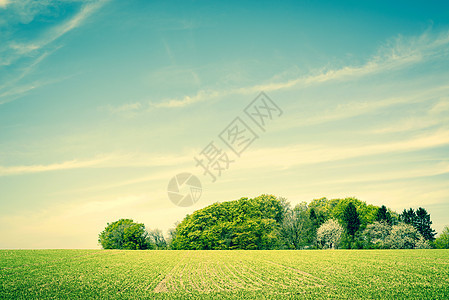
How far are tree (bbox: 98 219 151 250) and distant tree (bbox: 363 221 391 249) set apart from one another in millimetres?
68045

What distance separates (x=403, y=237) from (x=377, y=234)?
676 centimetres

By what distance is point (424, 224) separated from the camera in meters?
96.9

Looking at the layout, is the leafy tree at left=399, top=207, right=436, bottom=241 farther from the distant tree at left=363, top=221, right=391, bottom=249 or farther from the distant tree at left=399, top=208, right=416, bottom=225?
the distant tree at left=363, top=221, right=391, bottom=249

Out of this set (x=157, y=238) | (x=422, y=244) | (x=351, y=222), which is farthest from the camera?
(x=157, y=238)

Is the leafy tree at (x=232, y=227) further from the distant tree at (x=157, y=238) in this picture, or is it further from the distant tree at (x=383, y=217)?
the distant tree at (x=383, y=217)

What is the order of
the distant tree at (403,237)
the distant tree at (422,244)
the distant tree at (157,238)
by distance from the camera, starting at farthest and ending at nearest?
the distant tree at (157,238)
the distant tree at (403,237)
the distant tree at (422,244)

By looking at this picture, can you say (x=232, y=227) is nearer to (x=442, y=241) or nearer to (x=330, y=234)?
(x=330, y=234)

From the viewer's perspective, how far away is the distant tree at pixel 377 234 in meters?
88.6

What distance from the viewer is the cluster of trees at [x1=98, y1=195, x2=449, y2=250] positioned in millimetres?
90500

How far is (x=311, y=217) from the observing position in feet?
332

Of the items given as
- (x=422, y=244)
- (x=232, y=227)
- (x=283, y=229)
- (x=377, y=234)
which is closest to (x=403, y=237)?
(x=422, y=244)

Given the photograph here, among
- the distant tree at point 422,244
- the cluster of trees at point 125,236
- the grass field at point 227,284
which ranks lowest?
the distant tree at point 422,244

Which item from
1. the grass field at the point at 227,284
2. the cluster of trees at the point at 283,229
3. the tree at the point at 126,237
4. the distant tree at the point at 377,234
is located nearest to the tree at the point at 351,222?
the cluster of trees at the point at 283,229

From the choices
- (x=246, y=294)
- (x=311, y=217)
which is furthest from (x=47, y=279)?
(x=311, y=217)
